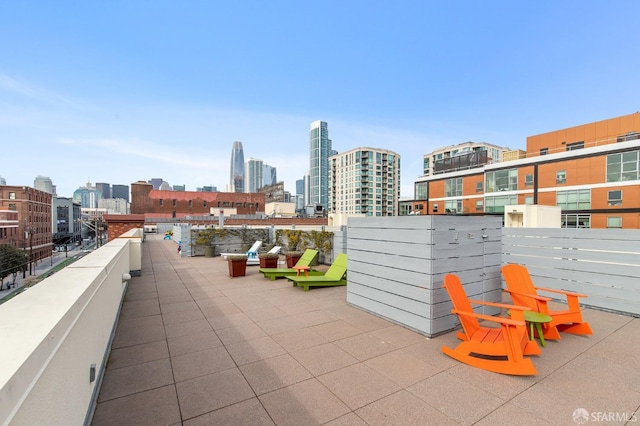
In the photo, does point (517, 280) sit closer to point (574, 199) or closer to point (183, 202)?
point (574, 199)

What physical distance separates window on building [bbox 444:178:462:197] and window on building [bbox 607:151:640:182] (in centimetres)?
1619

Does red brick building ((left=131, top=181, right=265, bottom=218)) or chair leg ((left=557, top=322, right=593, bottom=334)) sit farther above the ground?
red brick building ((left=131, top=181, right=265, bottom=218))

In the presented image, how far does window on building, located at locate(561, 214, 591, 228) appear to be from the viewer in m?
28.8

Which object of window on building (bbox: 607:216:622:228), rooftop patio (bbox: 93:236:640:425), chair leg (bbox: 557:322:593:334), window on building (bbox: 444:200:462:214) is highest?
window on building (bbox: 444:200:462:214)

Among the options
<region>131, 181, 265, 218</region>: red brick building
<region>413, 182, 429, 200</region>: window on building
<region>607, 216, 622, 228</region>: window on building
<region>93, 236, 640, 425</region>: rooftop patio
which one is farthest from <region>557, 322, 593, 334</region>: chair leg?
<region>131, 181, 265, 218</region>: red brick building

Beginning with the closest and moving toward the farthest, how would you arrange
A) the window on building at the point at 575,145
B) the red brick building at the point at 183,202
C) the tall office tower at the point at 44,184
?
the window on building at the point at 575,145 → the red brick building at the point at 183,202 → the tall office tower at the point at 44,184

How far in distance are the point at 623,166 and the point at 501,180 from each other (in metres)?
10.9

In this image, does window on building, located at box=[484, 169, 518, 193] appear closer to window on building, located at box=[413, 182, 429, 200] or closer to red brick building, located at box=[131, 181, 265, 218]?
window on building, located at box=[413, 182, 429, 200]

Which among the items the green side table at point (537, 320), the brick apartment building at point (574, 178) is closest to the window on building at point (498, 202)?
the brick apartment building at point (574, 178)

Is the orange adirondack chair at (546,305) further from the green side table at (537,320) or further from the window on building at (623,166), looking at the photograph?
the window on building at (623,166)

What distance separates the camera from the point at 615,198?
89.0 feet

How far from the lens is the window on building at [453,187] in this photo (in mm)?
42269

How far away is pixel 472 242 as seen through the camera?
5.34 metres

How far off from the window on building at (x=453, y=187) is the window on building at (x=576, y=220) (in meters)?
13.4
